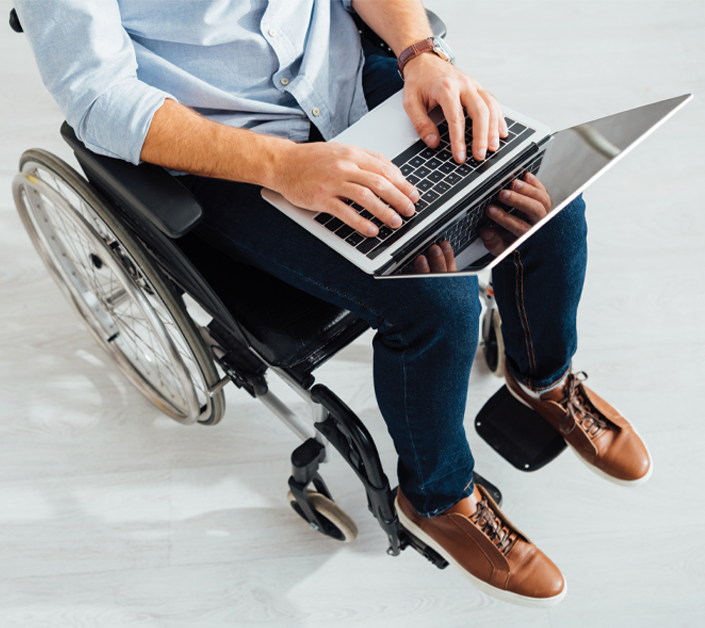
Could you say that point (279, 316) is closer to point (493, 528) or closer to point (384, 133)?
point (384, 133)

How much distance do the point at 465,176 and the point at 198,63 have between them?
44cm

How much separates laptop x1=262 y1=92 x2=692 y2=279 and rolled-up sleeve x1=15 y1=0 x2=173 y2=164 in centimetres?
20

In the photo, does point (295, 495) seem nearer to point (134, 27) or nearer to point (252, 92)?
point (252, 92)

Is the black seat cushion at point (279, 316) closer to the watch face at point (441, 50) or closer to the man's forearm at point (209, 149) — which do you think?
the man's forearm at point (209, 149)

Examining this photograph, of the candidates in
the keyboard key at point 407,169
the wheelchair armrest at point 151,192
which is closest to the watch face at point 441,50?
the keyboard key at point 407,169

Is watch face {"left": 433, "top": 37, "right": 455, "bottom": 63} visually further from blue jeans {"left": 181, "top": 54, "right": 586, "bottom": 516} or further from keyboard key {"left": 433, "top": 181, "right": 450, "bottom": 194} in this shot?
keyboard key {"left": 433, "top": 181, "right": 450, "bottom": 194}

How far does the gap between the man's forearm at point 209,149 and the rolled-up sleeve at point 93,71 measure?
0.08 ft

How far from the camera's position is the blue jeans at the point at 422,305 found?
89 cm

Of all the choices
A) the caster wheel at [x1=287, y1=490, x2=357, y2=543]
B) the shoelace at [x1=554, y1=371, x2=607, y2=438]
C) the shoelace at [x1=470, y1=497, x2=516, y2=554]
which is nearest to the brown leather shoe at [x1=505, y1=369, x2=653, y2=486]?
the shoelace at [x1=554, y1=371, x2=607, y2=438]

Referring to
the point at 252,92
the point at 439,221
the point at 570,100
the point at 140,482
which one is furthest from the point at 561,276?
the point at 570,100

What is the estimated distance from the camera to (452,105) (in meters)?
0.93

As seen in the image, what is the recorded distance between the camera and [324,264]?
90 centimetres

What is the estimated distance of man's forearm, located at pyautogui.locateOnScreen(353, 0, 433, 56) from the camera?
107 centimetres

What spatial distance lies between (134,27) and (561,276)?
0.75 meters
